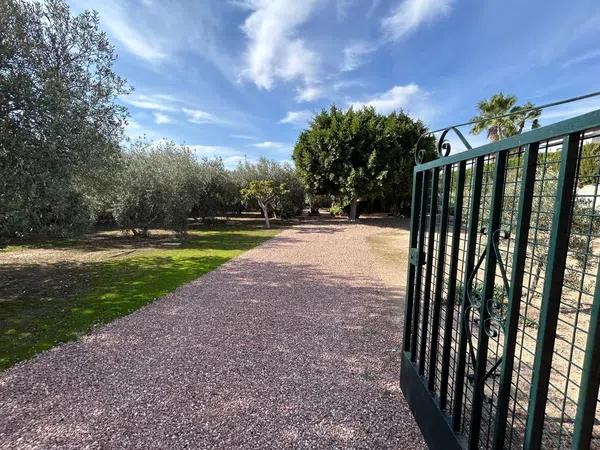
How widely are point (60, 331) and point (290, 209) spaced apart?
22.3m

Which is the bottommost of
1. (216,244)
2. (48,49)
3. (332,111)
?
(216,244)

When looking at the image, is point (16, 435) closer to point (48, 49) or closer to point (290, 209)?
point (48, 49)

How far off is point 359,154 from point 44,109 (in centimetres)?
1780

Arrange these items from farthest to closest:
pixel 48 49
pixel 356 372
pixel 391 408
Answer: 1. pixel 48 49
2. pixel 356 372
3. pixel 391 408

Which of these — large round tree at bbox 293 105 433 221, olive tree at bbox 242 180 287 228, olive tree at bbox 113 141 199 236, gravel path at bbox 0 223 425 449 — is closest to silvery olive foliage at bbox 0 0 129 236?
gravel path at bbox 0 223 425 449

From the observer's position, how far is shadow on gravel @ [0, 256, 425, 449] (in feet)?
8.80

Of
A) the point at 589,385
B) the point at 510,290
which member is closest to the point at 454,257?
the point at 510,290

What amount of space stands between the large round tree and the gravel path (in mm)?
15191

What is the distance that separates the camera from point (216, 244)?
1363cm

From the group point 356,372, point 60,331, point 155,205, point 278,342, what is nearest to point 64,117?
point 60,331

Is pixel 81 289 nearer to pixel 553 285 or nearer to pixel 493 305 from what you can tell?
pixel 493 305

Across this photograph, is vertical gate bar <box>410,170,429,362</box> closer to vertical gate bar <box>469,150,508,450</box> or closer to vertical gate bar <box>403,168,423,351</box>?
vertical gate bar <box>403,168,423,351</box>

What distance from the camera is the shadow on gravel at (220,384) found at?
8.80 feet

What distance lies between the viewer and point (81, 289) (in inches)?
268
